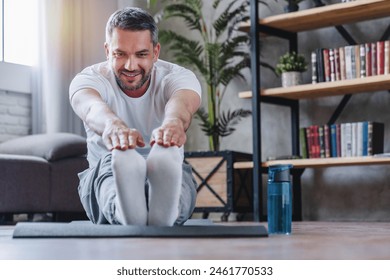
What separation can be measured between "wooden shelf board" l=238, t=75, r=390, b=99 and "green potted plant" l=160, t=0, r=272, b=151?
42 centimetres

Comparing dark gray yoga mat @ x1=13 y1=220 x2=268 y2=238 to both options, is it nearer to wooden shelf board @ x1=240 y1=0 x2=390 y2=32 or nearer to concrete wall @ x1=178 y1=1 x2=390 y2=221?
wooden shelf board @ x1=240 y1=0 x2=390 y2=32

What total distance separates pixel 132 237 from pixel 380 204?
272cm

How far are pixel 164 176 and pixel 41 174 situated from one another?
2.45 meters

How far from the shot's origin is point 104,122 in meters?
1.78

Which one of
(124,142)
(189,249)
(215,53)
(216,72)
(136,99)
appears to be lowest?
(189,249)

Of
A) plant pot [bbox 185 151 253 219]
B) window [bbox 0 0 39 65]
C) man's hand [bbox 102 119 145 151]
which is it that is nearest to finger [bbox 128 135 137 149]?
man's hand [bbox 102 119 145 151]

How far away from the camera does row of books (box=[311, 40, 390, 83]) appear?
149 inches

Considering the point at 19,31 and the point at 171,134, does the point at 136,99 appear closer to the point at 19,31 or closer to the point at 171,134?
the point at 171,134

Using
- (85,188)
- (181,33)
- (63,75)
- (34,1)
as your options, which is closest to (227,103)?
(181,33)

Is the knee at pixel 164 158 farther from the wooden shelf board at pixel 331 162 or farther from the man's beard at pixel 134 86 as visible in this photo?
the wooden shelf board at pixel 331 162

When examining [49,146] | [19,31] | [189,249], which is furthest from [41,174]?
[189,249]

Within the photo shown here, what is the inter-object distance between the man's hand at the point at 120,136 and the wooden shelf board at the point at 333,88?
2.20 metres

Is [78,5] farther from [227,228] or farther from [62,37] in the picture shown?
[227,228]

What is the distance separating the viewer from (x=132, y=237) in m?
1.66
